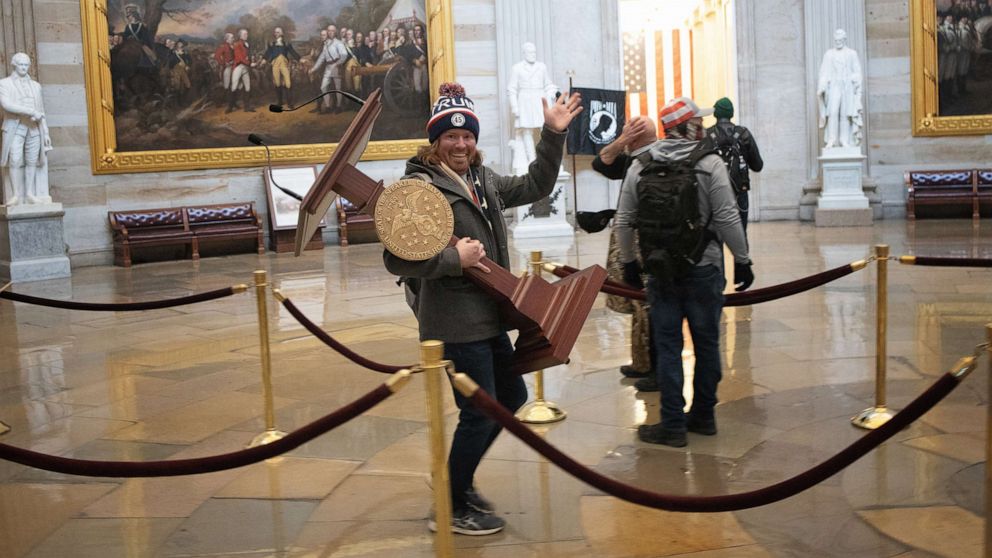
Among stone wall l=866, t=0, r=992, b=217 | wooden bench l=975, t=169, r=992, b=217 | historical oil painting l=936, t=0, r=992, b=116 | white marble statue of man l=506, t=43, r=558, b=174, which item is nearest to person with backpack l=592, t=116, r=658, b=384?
white marble statue of man l=506, t=43, r=558, b=174

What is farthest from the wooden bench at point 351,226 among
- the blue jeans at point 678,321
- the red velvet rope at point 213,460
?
the red velvet rope at point 213,460

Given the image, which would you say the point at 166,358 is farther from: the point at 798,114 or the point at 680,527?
the point at 798,114

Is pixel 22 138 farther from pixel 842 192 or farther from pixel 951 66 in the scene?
pixel 951 66

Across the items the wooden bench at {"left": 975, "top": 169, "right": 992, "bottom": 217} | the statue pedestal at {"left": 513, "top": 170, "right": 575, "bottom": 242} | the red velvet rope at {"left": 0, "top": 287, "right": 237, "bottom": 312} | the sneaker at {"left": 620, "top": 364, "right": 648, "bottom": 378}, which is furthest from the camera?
the wooden bench at {"left": 975, "top": 169, "right": 992, "bottom": 217}

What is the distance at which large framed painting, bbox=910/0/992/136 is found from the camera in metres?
17.2

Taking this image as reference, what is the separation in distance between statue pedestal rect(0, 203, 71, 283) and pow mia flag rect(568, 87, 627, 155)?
26.0ft

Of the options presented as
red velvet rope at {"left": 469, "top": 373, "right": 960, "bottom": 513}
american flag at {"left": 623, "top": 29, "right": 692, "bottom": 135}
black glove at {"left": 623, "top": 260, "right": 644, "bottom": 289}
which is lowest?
red velvet rope at {"left": 469, "top": 373, "right": 960, "bottom": 513}

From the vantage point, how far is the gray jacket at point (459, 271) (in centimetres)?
378

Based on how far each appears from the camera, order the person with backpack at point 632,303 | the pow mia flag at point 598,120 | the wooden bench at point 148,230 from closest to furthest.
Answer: the person with backpack at point 632,303 → the wooden bench at point 148,230 → the pow mia flag at point 598,120

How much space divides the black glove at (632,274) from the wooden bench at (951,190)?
13.1 meters

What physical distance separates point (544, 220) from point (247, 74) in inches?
217

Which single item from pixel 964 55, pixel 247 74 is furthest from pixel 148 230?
pixel 964 55

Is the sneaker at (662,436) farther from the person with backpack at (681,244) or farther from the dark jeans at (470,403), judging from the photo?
the dark jeans at (470,403)

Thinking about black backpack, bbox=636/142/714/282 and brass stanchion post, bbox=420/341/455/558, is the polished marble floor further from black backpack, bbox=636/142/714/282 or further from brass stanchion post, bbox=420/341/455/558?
black backpack, bbox=636/142/714/282
